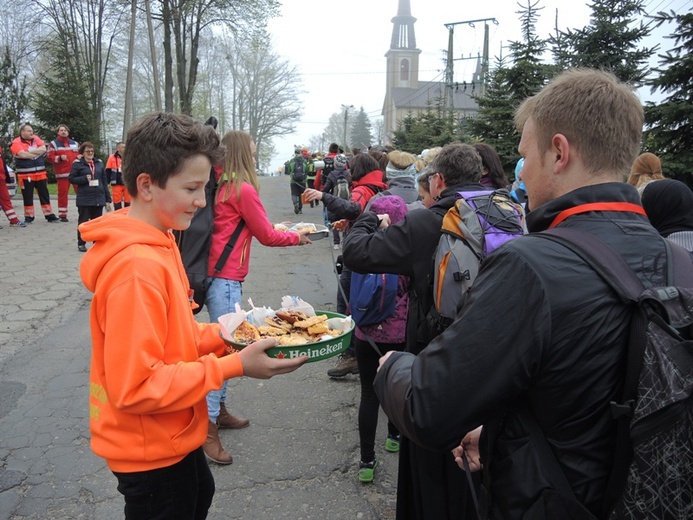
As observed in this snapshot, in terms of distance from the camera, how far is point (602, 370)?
1.17 m

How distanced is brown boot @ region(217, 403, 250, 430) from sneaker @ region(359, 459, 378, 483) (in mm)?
1105

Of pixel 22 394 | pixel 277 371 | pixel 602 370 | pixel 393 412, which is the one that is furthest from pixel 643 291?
pixel 22 394

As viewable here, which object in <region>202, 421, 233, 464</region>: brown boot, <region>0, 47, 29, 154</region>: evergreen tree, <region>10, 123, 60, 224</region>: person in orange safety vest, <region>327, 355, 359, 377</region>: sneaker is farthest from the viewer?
<region>0, 47, 29, 154</region>: evergreen tree

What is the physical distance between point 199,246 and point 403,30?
351ft

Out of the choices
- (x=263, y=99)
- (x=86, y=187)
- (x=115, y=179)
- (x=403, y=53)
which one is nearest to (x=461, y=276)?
(x=86, y=187)

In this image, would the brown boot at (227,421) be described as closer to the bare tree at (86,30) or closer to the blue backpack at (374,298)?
the blue backpack at (374,298)

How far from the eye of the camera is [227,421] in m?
3.99

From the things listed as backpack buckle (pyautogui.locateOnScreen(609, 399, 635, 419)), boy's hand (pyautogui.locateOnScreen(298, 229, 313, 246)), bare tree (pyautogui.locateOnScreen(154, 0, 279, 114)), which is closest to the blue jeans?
boy's hand (pyautogui.locateOnScreen(298, 229, 313, 246))

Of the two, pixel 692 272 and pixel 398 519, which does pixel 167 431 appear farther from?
pixel 692 272

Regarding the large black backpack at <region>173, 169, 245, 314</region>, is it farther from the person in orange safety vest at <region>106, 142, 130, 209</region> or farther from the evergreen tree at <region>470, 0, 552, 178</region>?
the person in orange safety vest at <region>106, 142, 130, 209</region>

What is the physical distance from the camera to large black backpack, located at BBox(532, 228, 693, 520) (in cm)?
109

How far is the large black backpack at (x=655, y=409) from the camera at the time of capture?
3.59 feet

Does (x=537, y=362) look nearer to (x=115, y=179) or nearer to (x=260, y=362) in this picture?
(x=260, y=362)

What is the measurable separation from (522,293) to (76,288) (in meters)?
7.93
